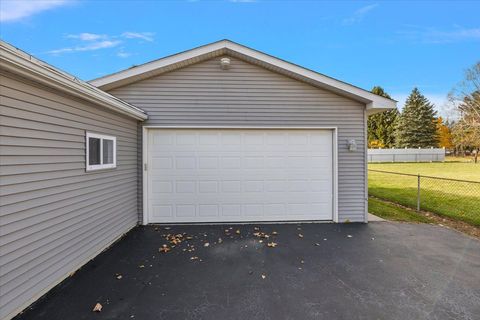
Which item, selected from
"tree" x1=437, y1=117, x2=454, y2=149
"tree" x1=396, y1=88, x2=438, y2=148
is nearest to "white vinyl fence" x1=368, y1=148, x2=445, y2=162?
"tree" x1=396, y1=88, x2=438, y2=148

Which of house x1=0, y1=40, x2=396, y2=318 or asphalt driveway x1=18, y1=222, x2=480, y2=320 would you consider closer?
asphalt driveway x1=18, y1=222, x2=480, y2=320

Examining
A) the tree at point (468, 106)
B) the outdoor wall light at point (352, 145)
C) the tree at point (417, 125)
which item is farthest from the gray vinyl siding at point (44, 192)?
the tree at point (417, 125)

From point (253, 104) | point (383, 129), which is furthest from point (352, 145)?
point (383, 129)

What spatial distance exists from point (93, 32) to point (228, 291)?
11.8 meters

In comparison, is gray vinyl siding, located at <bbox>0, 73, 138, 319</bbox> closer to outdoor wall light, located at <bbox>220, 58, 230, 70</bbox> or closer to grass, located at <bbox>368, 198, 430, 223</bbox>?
outdoor wall light, located at <bbox>220, 58, 230, 70</bbox>

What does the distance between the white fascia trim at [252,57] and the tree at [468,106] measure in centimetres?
2785

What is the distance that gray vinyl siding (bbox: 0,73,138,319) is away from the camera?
93.8 inches

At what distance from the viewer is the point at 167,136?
5461mm

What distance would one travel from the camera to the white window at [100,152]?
12.3ft

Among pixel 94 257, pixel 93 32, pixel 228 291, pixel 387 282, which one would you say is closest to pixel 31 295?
pixel 94 257

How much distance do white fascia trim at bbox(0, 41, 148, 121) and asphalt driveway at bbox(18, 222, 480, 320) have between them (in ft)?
7.84

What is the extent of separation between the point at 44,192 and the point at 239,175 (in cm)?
355

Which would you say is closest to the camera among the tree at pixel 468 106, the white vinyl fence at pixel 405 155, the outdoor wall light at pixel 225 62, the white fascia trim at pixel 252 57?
the white fascia trim at pixel 252 57

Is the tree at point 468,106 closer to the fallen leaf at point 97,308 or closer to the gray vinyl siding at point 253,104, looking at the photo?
the gray vinyl siding at point 253,104
